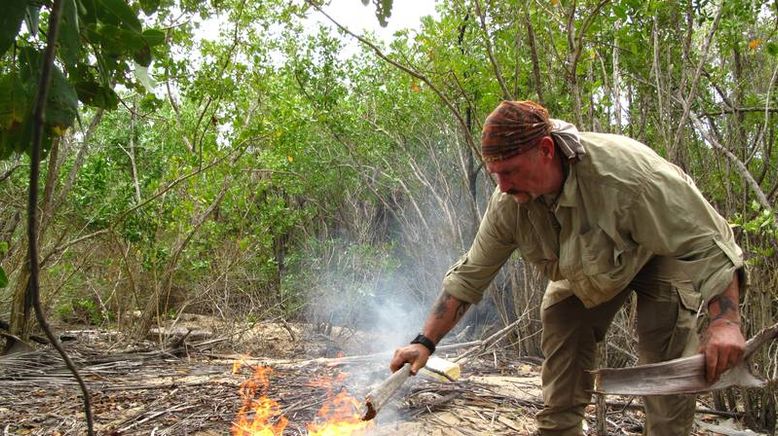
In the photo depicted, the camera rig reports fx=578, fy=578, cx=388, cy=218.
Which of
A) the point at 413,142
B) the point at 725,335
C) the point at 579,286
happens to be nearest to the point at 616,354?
the point at 579,286

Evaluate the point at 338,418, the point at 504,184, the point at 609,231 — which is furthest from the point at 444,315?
the point at 338,418

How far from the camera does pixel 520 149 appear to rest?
2.50m

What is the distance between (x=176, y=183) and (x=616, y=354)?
192 inches

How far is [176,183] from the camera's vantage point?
21.2 feet

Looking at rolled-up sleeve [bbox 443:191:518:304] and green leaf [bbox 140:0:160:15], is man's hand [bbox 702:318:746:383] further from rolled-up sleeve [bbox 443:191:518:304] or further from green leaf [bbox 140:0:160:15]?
green leaf [bbox 140:0:160:15]

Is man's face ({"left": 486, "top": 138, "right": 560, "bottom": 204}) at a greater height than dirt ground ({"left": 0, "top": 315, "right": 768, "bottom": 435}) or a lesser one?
greater

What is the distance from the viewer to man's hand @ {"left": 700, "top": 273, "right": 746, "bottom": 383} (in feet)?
7.16

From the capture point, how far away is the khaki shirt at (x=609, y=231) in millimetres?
2434

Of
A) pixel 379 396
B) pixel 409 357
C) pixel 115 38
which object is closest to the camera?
pixel 115 38

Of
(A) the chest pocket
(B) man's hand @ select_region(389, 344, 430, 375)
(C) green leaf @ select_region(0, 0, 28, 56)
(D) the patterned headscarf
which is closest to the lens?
(C) green leaf @ select_region(0, 0, 28, 56)

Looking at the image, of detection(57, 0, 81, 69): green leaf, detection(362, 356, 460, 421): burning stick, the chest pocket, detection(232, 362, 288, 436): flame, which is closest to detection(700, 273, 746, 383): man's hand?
the chest pocket

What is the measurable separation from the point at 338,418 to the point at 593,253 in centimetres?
223

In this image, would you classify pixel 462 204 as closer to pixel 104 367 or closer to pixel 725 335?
pixel 104 367

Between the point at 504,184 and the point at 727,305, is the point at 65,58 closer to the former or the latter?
the point at 504,184
